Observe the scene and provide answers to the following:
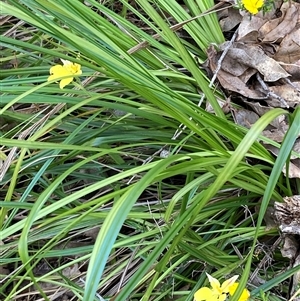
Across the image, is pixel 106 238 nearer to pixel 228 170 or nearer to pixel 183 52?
pixel 228 170

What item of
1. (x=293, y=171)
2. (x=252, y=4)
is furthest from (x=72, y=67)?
(x=293, y=171)

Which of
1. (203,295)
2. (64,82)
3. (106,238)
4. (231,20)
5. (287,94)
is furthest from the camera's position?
(231,20)

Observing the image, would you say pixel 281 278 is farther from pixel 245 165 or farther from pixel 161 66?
pixel 161 66

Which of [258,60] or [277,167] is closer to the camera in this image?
[277,167]

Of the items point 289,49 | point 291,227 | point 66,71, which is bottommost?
point 291,227

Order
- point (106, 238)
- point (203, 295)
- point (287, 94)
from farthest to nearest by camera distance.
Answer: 1. point (287, 94)
2. point (203, 295)
3. point (106, 238)

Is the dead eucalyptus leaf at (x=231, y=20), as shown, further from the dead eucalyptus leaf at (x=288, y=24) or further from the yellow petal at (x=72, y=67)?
the yellow petal at (x=72, y=67)

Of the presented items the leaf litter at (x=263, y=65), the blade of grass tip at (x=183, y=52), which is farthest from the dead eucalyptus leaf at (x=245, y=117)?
the blade of grass tip at (x=183, y=52)

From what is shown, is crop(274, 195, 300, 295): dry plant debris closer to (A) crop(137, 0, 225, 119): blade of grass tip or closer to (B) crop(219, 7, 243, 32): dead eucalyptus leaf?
(A) crop(137, 0, 225, 119): blade of grass tip
